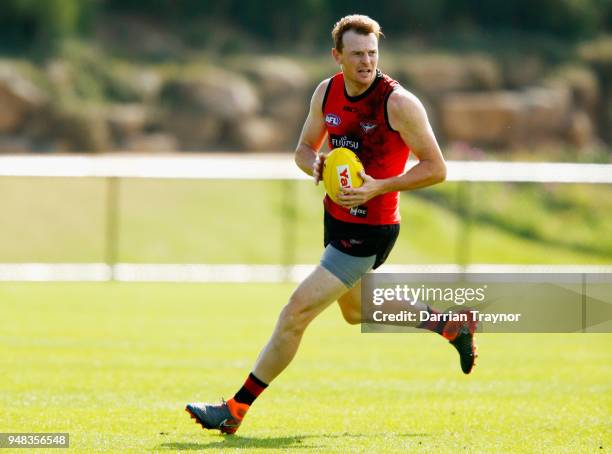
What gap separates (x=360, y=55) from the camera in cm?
752

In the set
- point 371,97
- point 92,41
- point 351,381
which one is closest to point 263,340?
point 351,381

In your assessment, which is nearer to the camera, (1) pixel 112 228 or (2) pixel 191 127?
(1) pixel 112 228

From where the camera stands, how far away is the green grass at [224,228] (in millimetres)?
23906

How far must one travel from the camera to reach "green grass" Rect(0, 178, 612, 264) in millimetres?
23906

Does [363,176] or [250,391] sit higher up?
[363,176]

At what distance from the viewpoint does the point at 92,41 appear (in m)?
45.4

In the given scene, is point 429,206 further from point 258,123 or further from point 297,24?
point 297,24

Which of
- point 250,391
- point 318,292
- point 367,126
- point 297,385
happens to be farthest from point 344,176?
point 297,385

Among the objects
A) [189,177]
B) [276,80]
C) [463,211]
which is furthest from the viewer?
[276,80]

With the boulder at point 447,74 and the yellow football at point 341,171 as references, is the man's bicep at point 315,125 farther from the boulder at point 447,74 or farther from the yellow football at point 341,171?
the boulder at point 447,74

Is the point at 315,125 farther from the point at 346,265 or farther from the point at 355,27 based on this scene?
the point at 346,265

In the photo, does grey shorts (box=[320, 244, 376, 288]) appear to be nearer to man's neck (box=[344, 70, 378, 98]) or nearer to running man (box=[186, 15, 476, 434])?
running man (box=[186, 15, 476, 434])

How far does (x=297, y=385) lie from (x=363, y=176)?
271 cm

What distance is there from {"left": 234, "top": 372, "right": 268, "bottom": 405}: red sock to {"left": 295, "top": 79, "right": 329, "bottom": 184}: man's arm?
1.30 m
